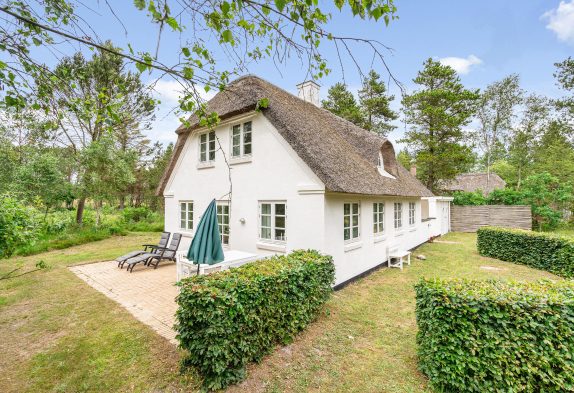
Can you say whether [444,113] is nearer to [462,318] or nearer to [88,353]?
[462,318]

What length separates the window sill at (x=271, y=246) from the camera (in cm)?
764

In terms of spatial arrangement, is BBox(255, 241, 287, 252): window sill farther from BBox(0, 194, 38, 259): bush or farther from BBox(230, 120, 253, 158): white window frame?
BBox(0, 194, 38, 259): bush

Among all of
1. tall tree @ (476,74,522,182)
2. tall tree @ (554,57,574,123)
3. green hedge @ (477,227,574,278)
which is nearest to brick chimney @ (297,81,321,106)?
green hedge @ (477,227,574,278)

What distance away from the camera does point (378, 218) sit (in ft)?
33.0

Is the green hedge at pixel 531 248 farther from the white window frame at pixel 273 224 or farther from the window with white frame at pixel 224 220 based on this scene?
the window with white frame at pixel 224 220

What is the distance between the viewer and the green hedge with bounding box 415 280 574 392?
3318 millimetres

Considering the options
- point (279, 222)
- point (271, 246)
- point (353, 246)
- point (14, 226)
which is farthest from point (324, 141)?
point (14, 226)

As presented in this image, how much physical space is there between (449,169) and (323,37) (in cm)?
2247

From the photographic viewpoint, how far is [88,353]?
4.52m

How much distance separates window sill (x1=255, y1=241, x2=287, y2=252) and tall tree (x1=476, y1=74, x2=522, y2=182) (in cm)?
2759

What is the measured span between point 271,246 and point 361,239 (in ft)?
10.2

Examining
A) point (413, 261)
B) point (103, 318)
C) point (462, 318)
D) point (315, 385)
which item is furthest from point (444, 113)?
point (103, 318)

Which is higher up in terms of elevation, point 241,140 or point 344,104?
point 344,104

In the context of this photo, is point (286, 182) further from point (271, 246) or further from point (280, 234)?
point (271, 246)
